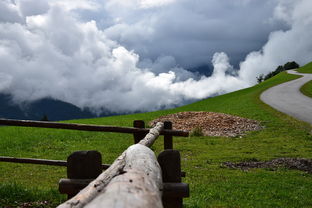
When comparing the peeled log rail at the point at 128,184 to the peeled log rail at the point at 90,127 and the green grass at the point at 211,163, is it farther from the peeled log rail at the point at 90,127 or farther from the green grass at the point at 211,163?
the green grass at the point at 211,163

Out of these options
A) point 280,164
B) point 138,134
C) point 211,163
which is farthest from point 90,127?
point 280,164

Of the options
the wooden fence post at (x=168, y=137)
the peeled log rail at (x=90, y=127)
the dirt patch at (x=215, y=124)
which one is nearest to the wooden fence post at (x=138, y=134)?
the peeled log rail at (x=90, y=127)

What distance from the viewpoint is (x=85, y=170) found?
3.86 m

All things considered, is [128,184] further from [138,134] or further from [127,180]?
[138,134]

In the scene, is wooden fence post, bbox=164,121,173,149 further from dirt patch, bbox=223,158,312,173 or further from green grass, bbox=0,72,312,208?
dirt patch, bbox=223,158,312,173

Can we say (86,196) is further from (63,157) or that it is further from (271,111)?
(271,111)

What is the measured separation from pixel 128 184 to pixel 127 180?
4.6 inches

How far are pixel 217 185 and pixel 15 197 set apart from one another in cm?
516

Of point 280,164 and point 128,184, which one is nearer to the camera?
point 128,184

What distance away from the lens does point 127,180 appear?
2.61 metres

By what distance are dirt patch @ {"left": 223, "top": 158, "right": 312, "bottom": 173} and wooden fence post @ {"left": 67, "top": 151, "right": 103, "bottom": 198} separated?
369 inches

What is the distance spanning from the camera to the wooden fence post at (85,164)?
12.5 feet

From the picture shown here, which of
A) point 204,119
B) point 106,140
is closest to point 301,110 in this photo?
point 204,119

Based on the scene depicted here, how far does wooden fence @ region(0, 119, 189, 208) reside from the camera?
2260 millimetres
